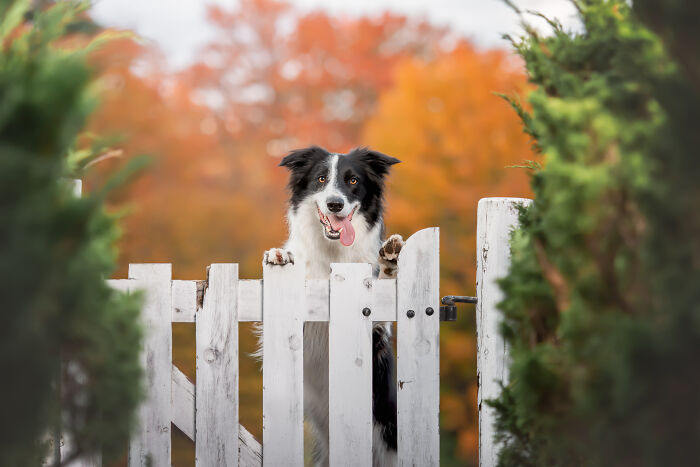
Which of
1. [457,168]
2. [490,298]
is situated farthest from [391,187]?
[490,298]

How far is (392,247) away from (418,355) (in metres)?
0.80

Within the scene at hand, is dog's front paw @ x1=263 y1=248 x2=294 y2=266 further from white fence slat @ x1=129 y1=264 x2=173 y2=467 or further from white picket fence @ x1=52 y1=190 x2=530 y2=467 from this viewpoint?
white fence slat @ x1=129 y1=264 x2=173 y2=467

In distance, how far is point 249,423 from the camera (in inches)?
486

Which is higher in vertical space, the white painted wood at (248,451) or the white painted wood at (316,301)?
the white painted wood at (316,301)

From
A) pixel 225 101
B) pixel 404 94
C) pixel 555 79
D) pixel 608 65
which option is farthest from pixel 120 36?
pixel 225 101

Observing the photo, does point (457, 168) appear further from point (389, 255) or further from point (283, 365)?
point (283, 365)

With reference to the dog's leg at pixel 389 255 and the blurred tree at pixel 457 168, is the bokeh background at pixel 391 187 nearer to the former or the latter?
the blurred tree at pixel 457 168

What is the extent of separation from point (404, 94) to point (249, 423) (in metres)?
8.04

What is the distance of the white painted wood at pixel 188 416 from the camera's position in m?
3.05

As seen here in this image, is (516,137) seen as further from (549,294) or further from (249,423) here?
(549,294)

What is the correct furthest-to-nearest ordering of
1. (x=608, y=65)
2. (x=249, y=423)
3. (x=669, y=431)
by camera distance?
1. (x=249, y=423)
2. (x=608, y=65)
3. (x=669, y=431)

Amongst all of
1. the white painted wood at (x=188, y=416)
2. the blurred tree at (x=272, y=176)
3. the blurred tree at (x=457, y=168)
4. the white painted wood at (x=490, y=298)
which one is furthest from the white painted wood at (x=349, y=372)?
the blurred tree at (x=457, y=168)

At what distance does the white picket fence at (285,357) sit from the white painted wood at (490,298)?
286 mm

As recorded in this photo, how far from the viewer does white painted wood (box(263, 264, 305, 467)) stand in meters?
3.03
